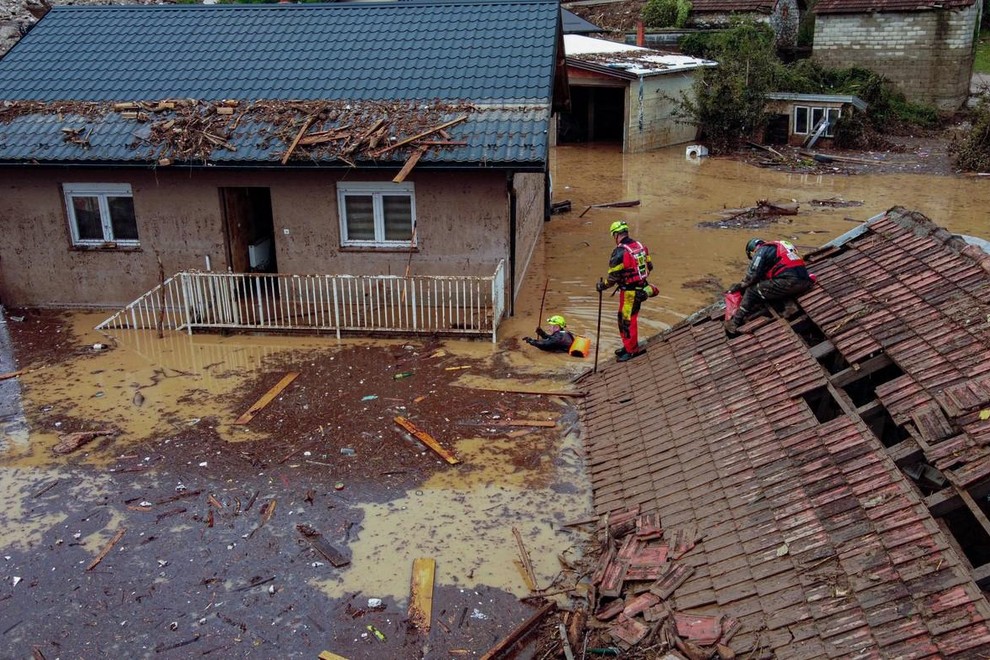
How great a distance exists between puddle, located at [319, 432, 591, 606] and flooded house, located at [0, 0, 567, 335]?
412 centimetres

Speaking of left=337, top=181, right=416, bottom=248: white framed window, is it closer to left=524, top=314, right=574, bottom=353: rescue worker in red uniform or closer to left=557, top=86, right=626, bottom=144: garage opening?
left=524, top=314, right=574, bottom=353: rescue worker in red uniform

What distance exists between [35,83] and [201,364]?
23.6 feet

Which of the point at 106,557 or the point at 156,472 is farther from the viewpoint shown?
the point at 156,472

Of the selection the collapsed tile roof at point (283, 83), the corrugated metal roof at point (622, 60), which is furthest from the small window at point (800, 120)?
the collapsed tile roof at point (283, 83)

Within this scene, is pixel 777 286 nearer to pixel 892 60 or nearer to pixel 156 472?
pixel 156 472

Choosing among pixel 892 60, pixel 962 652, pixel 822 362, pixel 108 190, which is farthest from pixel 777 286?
pixel 892 60

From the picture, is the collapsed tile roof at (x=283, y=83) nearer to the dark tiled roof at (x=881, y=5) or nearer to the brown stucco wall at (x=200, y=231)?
the brown stucco wall at (x=200, y=231)

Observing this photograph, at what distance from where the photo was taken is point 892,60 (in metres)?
33.0

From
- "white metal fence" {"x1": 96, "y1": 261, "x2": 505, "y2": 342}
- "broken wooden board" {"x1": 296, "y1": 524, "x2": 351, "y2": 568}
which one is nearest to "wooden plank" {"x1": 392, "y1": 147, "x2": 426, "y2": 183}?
"white metal fence" {"x1": 96, "y1": 261, "x2": 505, "y2": 342}

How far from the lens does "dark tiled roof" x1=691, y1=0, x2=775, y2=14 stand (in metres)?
35.7

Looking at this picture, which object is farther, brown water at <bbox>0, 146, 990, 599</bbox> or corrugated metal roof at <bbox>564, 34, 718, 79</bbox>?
corrugated metal roof at <bbox>564, 34, 718, 79</bbox>

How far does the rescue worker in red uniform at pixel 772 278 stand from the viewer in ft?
28.6

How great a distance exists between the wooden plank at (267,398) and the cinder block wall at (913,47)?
3068 centimetres

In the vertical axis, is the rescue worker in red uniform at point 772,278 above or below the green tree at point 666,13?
below
